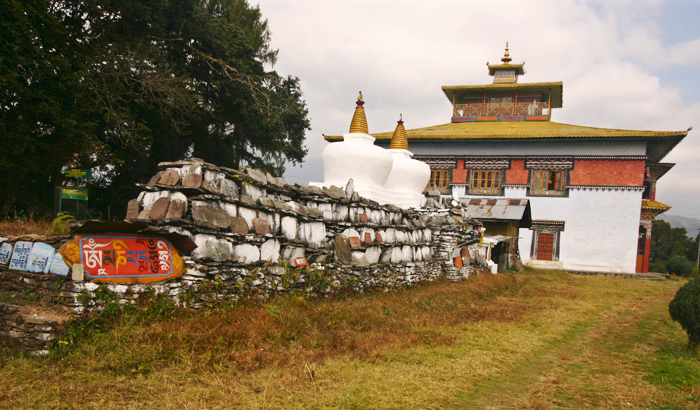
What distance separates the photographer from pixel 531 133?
28.6m

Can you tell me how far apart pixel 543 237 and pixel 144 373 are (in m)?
27.4

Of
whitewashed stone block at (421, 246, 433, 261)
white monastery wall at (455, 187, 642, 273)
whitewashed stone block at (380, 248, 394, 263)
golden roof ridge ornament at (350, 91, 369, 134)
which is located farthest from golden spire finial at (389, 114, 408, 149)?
white monastery wall at (455, 187, 642, 273)

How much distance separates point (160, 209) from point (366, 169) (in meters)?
7.26

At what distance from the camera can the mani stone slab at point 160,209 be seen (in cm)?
543

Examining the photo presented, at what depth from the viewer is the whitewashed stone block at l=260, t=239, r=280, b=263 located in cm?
668

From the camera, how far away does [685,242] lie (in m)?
45.6

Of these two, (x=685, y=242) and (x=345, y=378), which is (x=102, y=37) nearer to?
(x=345, y=378)

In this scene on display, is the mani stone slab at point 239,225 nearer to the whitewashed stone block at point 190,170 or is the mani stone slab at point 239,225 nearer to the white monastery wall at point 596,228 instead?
the whitewashed stone block at point 190,170

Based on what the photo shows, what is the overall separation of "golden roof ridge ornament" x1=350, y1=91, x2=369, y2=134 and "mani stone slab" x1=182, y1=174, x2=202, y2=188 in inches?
296

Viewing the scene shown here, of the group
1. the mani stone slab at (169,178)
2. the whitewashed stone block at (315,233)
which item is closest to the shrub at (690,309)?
the whitewashed stone block at (315,233)

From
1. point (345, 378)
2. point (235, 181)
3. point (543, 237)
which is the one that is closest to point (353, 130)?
point (235, 181)

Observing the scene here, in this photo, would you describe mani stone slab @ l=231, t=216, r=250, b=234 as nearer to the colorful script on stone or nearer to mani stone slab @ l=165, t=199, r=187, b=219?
mani stone slab @ l=165, t=199, r=187, b=219

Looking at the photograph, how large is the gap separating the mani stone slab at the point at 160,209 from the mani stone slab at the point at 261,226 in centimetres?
136

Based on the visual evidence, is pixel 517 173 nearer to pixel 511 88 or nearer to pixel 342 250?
pixel 511 88
